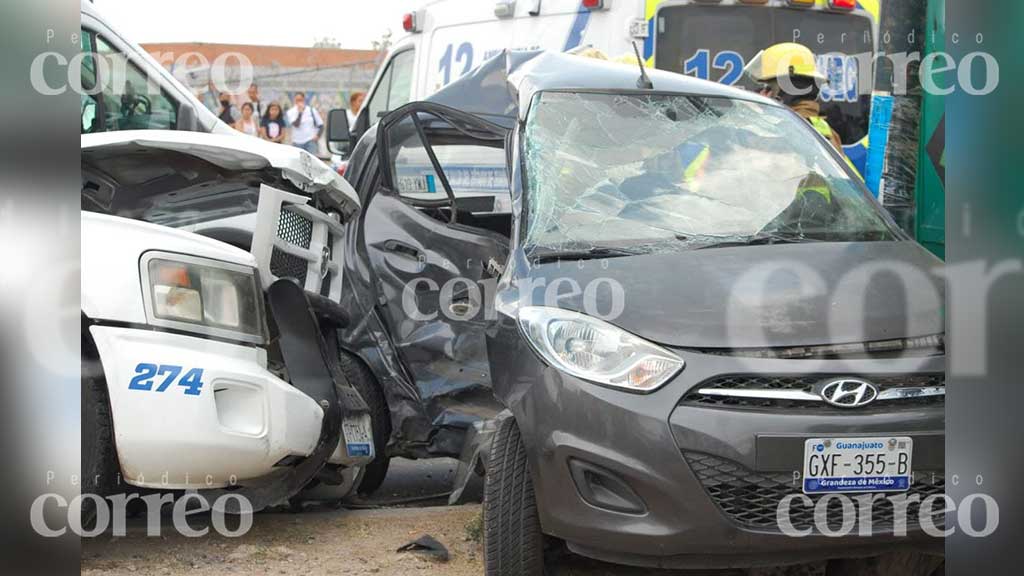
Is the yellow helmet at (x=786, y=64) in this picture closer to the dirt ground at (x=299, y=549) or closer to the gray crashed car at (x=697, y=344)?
the gray crashed car at (x=697, y=344)

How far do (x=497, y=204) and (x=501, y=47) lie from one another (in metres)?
3.53

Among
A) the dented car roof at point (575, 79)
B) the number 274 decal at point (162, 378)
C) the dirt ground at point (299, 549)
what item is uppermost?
the dented car roof at point (575, 79)

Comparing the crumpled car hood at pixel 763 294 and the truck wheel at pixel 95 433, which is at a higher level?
the crumpled car hood at pixel 763 294

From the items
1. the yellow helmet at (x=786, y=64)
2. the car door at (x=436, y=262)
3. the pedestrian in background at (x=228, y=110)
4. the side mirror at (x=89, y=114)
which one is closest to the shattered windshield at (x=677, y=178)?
the car door at (x=436, y=262)

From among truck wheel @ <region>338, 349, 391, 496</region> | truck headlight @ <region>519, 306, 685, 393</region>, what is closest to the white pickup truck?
truck wheel @ <region>338, 349, 391, 496</region>

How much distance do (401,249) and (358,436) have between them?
95cm

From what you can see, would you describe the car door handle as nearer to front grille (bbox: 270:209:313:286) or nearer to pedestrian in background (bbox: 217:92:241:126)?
front grille (bbox: 270:209:313:286)

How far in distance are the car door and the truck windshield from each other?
11.3 ft

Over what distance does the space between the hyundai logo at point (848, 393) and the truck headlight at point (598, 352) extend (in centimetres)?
43

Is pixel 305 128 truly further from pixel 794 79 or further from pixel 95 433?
pixel 95 433

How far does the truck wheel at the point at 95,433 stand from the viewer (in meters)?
3.89

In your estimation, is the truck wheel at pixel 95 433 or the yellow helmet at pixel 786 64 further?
the yellow helmet at pixel 786 64

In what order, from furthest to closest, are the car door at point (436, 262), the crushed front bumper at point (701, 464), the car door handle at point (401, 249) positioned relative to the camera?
1. the car door handle at point (401, 249)
2. the car door at point (436, 262)
3. the crushed front bumper at point (701, 464)

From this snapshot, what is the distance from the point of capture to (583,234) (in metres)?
4.09
